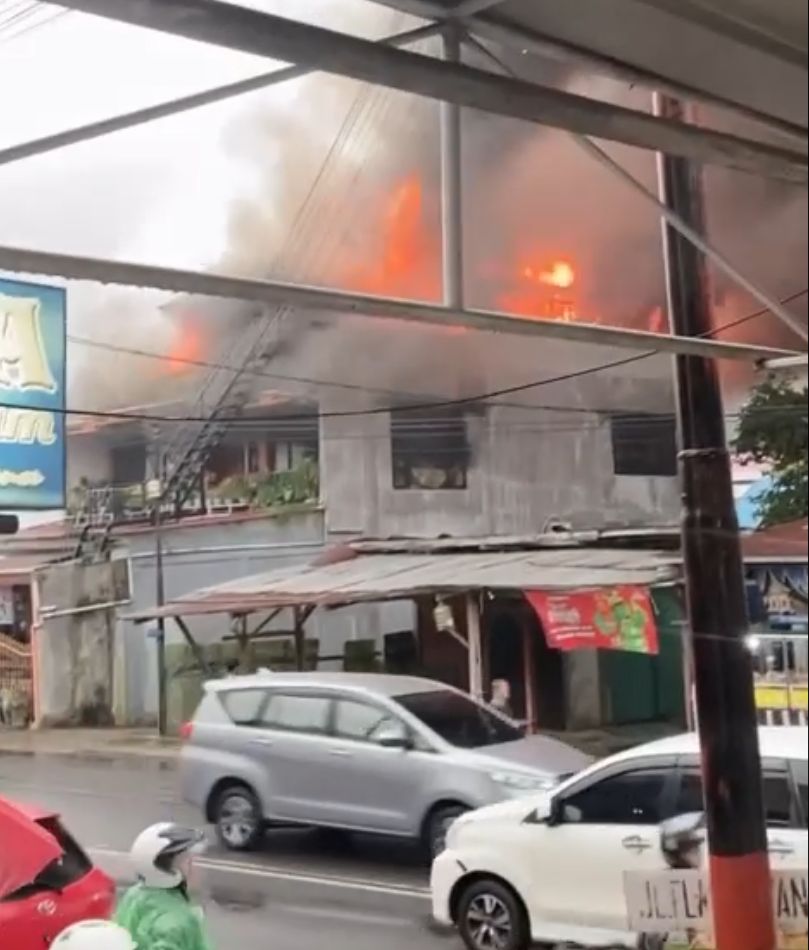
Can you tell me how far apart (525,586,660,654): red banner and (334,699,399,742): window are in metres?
0.36

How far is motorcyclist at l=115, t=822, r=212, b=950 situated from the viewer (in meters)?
2.32

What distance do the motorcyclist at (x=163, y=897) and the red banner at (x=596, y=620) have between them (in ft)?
2.66

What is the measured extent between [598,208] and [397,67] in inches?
52.8

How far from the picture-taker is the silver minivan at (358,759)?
2555mm

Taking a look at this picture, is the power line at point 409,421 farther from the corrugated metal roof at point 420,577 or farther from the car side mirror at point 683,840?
the car side mirror at point 683,840

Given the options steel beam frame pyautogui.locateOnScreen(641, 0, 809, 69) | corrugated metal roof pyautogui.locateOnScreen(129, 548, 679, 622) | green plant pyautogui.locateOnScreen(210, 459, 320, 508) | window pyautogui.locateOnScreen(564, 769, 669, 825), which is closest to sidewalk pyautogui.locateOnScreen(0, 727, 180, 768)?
corrugated metal roof pyautogui.locateOnScreen(129, 548, 679, 622)

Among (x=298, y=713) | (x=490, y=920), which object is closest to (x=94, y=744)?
(x=298, y=713)

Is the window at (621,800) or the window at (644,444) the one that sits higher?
the window at (644,444)

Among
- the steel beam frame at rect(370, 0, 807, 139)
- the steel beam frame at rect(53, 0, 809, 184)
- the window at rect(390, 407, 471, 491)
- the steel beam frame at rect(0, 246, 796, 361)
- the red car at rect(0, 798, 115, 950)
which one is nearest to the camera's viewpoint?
the steel beam frame at rect(53, 0, 809, 184)

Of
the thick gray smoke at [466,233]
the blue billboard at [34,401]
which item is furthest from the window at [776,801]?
the blue billboard at [34,401]

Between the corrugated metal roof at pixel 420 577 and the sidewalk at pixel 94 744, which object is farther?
the corrugated metal roof at pixel 420 577

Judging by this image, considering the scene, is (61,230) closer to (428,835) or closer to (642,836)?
(428,835)

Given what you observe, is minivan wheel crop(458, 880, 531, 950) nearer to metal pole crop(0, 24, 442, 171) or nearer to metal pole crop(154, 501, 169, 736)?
metal pole crop(154, 501, 169, 736)

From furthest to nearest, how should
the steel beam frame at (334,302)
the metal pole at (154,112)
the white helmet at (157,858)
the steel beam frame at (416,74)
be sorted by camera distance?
the white helmet at (157,858)
the metal pole at (154,112)
the steel beam frame at (334,302)
the steel beam frame at (416,74)
